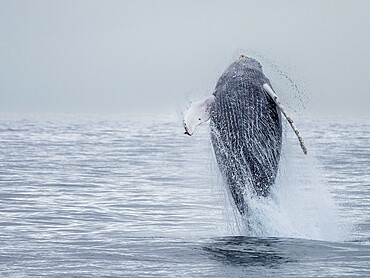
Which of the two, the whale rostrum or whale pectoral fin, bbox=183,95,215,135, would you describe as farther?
whale pectoral fin, bbox=183,95,215,135

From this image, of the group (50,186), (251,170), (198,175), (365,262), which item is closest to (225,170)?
(251,170)

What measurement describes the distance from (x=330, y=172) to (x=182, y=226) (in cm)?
1167

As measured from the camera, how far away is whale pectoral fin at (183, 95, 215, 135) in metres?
11.8

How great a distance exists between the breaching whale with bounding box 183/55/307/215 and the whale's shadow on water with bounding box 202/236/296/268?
2.04ft

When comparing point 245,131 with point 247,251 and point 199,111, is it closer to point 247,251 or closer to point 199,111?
point 199,111

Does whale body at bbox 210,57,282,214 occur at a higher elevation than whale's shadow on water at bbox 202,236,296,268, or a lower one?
higher

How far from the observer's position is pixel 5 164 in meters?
26.4

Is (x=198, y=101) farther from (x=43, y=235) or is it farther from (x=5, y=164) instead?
(x=5, y=164)

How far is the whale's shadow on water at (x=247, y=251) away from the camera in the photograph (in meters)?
9.41

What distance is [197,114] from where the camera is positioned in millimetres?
12047

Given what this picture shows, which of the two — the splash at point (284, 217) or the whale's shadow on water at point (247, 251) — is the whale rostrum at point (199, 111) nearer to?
the splash at point (284, 217)

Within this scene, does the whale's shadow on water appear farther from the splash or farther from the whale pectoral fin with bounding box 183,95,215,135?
the whale pectoral fin with bounding box 183,95,215,135

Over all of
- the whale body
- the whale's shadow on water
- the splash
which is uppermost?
the whale body

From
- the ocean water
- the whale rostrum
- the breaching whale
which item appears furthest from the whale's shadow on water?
the whale rostrum
